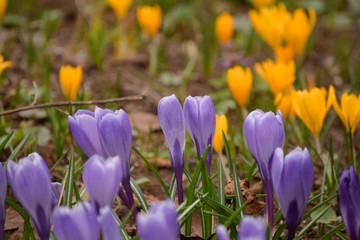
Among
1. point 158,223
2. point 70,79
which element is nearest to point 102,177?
point 158,223

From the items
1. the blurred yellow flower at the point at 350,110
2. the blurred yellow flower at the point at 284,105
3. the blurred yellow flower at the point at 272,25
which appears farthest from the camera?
the blurred yellow flower at the point at 272,25

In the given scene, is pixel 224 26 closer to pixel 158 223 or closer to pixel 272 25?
pixel 272 25

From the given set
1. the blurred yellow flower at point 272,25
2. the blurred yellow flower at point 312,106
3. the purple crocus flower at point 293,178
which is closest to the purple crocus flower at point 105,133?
the purple crocus flower at point 293,178

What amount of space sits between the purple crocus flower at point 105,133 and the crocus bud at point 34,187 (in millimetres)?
175

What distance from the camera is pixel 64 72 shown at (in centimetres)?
242

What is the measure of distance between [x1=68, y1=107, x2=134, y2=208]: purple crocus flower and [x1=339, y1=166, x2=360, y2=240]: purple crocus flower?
1.83ft

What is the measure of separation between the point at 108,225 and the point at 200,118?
486 mm

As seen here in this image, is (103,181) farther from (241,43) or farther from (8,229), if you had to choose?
(241,43)

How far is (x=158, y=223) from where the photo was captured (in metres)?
0.92

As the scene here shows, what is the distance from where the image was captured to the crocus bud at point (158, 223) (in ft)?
3.03

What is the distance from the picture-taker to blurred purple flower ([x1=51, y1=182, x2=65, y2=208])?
1330 millimetres

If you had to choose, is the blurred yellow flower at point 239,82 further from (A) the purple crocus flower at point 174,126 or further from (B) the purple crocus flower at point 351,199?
(B) the purple crocus flower at point 351,199

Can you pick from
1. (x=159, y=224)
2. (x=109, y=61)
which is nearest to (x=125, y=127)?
(x=159, y=224)

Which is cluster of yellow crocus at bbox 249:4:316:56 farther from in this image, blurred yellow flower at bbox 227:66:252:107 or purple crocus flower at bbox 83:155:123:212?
purple crocus flower at bbox 83:155:123:212
